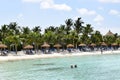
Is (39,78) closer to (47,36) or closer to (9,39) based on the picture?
(9,39)

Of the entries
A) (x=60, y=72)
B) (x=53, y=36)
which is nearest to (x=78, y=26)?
(x=53, y=36)

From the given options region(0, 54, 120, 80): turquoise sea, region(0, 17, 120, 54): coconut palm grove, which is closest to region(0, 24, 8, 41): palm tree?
region(0, 17, 120, 54): coconut palm grove

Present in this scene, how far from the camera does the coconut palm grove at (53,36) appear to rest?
74.2m

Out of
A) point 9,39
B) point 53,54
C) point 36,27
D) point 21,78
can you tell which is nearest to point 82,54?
point 53,54

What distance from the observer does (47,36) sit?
79.6 metres

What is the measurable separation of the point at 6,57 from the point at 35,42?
17566mm

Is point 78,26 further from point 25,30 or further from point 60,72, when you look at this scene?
point 60,72

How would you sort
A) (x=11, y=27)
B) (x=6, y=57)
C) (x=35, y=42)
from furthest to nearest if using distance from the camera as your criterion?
(x=11, y=27) → (x=35, y=42) → (x=6, y=57)

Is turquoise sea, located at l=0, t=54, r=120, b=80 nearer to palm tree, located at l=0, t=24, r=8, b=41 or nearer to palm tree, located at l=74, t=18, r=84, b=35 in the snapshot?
palm tree, located at l=0, t=24, r=8, b=41

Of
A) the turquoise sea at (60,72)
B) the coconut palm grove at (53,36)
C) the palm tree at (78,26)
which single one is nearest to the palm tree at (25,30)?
the coconut palm grove at (53,36)

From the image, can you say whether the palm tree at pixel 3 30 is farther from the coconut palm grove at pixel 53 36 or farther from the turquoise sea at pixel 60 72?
the turquoise sea at pixel 60 72

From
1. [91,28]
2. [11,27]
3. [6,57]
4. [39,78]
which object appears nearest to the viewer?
[39,78]

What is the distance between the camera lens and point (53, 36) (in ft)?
264

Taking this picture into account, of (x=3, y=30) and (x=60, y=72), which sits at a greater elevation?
(x=3, y=30)
